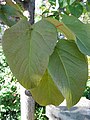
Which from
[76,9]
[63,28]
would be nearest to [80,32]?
[63,28]

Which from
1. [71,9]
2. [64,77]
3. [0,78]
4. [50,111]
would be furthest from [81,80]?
[0,78]

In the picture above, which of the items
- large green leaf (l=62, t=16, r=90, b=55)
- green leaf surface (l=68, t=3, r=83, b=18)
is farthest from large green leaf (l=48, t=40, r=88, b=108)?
green leaf surface (l=68, t=3, r=83, b=18)

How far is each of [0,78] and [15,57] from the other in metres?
3.77

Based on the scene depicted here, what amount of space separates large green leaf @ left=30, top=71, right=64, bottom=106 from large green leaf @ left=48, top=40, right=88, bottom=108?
0.04 metres

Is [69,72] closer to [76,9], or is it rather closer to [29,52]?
[29,52]

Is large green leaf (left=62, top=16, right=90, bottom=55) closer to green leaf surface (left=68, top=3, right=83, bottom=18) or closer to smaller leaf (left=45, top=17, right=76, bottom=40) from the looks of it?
smaller leaf (left=45, top=17, right=76, bottom=40)

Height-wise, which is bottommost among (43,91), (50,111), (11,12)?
(50,111)

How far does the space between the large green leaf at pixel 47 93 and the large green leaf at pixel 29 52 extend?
5 centimetres

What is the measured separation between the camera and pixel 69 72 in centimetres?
33

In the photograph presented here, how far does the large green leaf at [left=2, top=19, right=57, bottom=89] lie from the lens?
310 millimetres

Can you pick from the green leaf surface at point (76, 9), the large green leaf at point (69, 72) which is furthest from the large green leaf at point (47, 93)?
the green leaf surface at point (76, 9)

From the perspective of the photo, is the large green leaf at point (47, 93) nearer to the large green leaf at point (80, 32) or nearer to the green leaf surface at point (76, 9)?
the large green leaf at point (80, 32)

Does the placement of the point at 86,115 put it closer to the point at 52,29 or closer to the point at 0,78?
the point at 0,78

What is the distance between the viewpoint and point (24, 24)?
342 mm
